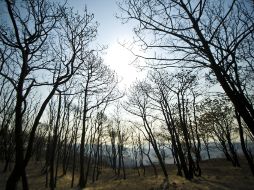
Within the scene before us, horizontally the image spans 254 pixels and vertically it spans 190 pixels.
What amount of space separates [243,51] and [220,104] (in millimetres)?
16997

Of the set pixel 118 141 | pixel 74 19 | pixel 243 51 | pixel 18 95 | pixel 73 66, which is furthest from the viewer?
pixel 118 141

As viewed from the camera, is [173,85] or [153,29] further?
[173,85]

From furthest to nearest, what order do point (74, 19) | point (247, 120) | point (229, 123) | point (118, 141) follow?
point (118, 141)
point (229, 123)
point (74, 19)
point (247, 120)

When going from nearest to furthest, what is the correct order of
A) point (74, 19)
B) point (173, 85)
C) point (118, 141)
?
1. point (74, 19)
2. point (173, 85)
3. point (118, 141)

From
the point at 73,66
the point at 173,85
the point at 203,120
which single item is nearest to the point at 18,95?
the point at 73,66

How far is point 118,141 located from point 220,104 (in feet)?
75.1

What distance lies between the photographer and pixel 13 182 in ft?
26.1

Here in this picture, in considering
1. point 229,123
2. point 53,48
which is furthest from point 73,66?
point 229,123

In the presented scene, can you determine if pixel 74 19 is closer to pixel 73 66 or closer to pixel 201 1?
pixel 73 66

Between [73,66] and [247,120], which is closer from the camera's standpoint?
[247,120]

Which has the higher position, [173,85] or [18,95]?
[173,85]

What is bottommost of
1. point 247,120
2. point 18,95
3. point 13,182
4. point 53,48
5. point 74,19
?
point 13,182

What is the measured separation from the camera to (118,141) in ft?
150

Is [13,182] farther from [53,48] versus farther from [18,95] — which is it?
[53,48]
